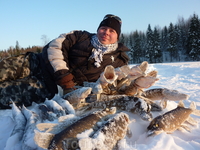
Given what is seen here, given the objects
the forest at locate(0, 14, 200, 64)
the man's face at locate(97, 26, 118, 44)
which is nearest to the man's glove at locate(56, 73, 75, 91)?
the man's face at locate(97, 26, 118, 44)

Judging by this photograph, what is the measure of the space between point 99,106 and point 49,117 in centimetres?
56

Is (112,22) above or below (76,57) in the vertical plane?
above

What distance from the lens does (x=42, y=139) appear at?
107cm

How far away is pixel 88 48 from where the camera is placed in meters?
2.71

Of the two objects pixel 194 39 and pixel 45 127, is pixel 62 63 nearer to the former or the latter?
pixel 45 127

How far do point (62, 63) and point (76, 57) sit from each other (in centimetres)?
37

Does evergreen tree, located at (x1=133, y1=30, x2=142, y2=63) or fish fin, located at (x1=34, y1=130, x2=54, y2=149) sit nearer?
fish fin, located at (x1=34, y1=130, x2=54, y2=149)

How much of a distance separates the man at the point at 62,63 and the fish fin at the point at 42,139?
1.46 m

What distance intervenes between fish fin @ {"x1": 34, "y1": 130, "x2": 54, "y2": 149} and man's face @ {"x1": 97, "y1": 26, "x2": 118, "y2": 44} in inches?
72.7

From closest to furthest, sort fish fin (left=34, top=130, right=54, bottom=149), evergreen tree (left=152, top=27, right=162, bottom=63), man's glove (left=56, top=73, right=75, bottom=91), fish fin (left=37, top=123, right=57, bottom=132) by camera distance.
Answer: fish fin (left=34, top=130, right=54, bottom=149), fish fin (left=37, top=123, right=57, bottom=132), man's glove (left=56, top=73, right=75, bottom=91), evergreen tree (left=152, top=27, right=162, bottom=63)

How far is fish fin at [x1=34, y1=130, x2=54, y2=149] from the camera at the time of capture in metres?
1.05

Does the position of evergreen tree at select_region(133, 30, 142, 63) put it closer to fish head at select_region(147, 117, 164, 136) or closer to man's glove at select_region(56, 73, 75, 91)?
man's glove at select_region(56, 73, 75, 91)

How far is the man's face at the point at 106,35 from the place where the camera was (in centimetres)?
263

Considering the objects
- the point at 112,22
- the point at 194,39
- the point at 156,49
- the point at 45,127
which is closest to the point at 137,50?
the point at 156,49
